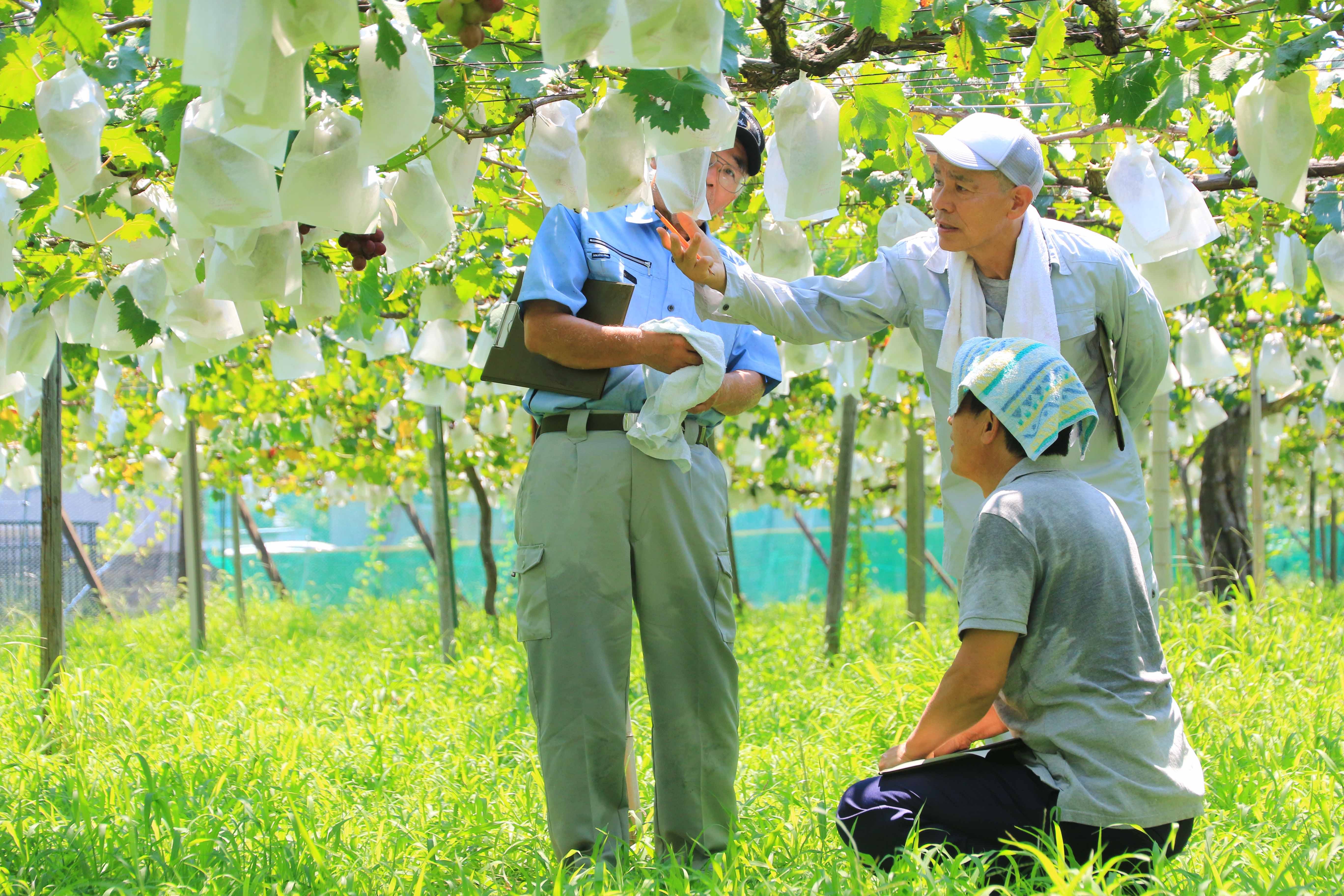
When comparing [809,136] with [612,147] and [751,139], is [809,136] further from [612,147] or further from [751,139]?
[751,139]

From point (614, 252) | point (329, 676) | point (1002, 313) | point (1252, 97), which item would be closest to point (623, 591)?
point (614, 252)

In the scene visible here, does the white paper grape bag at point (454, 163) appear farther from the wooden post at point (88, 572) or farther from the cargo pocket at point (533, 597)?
the wooden post at point (88, 572)

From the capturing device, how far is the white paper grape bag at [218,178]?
1.20m

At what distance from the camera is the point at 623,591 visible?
76.5 inches

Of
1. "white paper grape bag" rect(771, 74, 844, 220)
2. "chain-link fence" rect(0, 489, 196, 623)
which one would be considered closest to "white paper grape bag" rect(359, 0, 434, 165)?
"white paper grape bag" rect(771, 74, 844, 220)

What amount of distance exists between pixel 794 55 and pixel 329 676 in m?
3.85

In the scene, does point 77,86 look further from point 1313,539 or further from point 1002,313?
point 1313,539

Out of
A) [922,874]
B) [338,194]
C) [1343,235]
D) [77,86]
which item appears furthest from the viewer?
[1343,235]

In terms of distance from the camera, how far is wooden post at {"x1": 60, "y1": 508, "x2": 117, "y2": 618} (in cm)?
891

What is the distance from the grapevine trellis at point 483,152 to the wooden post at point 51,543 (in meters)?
0.02

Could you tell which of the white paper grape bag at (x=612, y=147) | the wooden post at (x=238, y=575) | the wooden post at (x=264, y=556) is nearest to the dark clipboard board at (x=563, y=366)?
the white paper grape bag at (x=612, y=147)

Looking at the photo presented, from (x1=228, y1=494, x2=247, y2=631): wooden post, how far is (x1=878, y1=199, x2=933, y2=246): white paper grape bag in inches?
235

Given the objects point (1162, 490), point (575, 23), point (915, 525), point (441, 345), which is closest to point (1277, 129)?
point (575, 23)

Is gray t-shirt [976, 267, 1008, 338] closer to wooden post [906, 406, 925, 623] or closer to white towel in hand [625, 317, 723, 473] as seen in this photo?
white towel in hand [625, 317, 723, 473]
